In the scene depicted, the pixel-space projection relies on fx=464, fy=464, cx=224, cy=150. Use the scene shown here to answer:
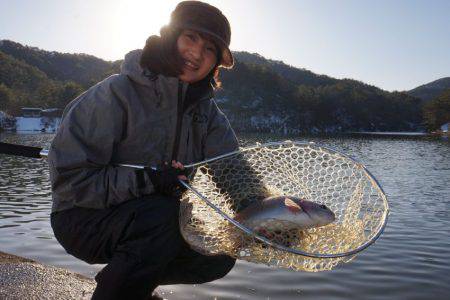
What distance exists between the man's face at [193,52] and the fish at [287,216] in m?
1.17

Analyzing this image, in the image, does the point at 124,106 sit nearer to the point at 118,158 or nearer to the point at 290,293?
the point at 118,158

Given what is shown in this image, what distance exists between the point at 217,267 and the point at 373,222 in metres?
1.38

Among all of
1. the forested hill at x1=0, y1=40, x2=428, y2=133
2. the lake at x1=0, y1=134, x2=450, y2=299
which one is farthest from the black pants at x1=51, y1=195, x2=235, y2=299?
the forested hill at x1=0, y1=40, x2=428, y2=133

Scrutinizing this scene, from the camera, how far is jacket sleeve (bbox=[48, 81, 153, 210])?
315cm

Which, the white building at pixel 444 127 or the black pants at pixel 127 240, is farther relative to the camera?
the white building at pixel 444 127

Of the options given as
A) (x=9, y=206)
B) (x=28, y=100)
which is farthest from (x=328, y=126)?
(x=9, y=206)

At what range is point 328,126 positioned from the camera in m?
187

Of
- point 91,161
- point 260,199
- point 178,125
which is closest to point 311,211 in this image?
point 260,199

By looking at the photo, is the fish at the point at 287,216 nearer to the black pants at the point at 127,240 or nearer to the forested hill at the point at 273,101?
the black pants at the point at 127,240

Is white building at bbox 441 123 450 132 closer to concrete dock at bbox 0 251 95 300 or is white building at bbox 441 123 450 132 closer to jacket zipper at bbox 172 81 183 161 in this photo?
concrete dock at bbox 0 251 95 300

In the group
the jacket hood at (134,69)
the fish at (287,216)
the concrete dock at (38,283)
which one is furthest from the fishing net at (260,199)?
the concrete dock at (38,283)

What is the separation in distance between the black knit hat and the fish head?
1348 millimetres

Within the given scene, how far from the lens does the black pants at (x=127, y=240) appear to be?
292 cm

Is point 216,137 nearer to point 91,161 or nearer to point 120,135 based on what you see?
point 120,135
